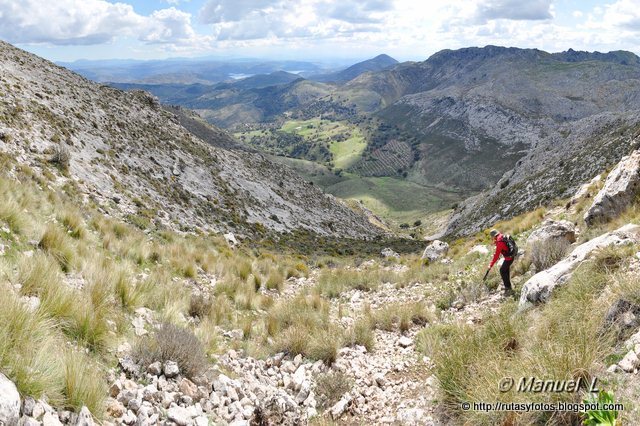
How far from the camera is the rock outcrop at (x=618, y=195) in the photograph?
1373cm

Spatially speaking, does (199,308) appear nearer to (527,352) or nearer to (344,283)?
(527,352)

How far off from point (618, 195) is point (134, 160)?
114ft

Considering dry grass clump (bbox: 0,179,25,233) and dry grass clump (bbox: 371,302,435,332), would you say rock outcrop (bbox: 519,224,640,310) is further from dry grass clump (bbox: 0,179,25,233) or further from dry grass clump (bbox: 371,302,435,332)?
dry grass clump (bbox: 0,179,25,233)

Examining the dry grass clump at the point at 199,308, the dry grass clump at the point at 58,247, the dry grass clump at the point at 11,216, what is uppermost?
the dry grass clump at the point at 11,216

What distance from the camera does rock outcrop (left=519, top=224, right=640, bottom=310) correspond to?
27.2 feet

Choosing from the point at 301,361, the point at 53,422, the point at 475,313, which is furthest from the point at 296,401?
the point at 475,313

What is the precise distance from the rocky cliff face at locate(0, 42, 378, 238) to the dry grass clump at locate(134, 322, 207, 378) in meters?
16.0

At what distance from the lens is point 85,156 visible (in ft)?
89.1

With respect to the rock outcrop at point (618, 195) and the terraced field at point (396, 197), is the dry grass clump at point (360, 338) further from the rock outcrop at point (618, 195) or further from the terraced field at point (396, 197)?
the terraced field at point (396, 197)

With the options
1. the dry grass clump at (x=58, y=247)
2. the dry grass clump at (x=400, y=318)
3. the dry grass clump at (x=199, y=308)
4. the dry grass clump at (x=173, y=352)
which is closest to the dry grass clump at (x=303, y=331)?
the dry grass clump at (x=400, y=318)

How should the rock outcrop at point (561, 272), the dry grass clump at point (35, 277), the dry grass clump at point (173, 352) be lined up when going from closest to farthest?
the dry grass clump at point (173, 352)
the dry grass clump at point (35, 277)
the rock outcrop at point (561, 272)

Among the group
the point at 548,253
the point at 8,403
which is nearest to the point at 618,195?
the point at 548,253

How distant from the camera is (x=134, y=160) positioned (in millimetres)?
33688

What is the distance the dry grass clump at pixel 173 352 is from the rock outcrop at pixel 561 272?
7110mm
